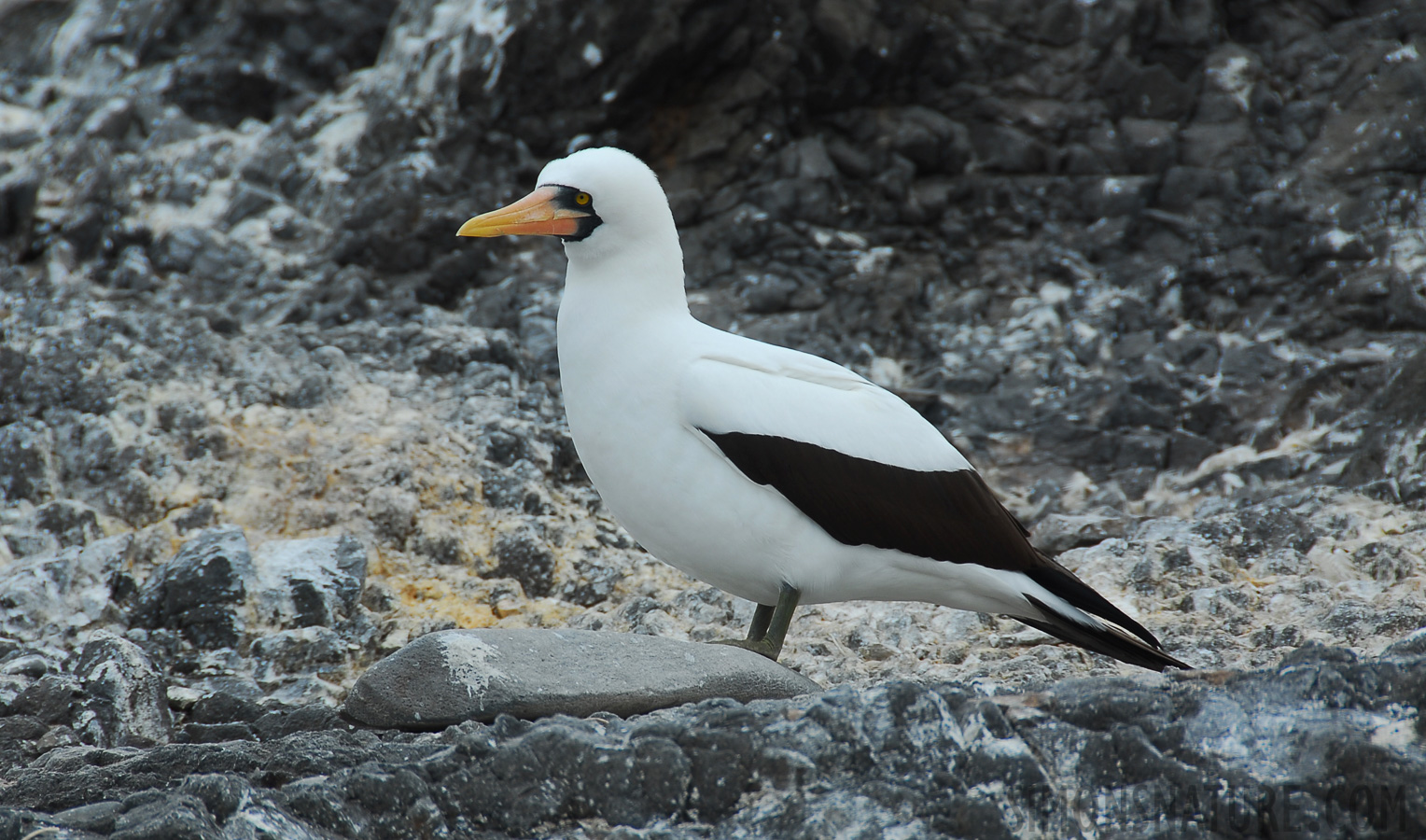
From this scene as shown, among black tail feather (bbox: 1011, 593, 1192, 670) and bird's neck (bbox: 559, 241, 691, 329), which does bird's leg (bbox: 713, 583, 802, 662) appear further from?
bird's neck (bbox: 559, 241, 691, 329)

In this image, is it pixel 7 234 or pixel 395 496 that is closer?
pixel 395 496

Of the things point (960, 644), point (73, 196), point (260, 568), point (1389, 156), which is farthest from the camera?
point (73, 196)

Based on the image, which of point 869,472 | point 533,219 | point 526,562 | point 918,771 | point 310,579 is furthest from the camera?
point 526,562

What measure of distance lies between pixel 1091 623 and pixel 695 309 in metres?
3.31

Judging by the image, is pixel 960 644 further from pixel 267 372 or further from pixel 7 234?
pixel 7 234


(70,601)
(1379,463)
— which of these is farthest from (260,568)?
(1379,463)

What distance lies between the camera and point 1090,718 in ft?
8.61

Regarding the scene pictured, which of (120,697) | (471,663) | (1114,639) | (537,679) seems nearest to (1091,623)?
(1114,639)

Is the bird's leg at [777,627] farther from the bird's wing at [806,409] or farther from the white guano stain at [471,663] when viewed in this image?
the white guano stain at [471,663]

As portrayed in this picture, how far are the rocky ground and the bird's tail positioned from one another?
169 mm

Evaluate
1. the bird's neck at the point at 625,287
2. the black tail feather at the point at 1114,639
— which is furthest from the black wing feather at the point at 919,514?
the bird's neck at the point at 625,287

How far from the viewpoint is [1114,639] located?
3.74 meters

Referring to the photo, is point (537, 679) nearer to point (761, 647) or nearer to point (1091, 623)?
point (761, 647)

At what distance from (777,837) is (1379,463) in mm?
3835
